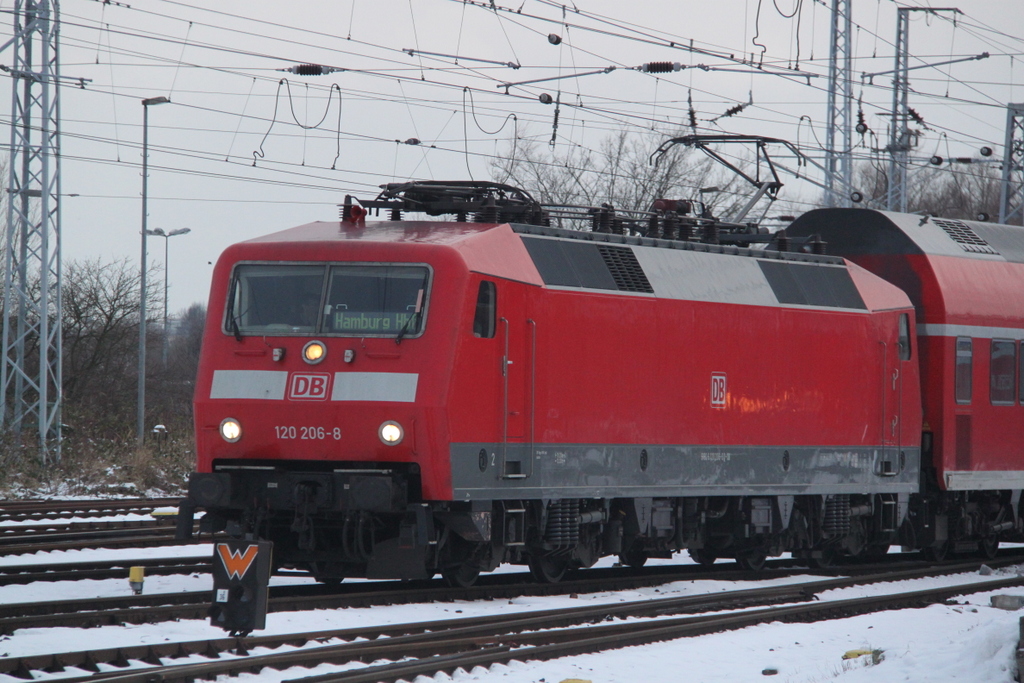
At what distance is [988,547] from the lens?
60.2 ft

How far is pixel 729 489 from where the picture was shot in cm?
1452

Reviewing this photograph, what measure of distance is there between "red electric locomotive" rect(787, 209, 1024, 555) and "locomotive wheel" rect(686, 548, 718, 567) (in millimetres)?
3234

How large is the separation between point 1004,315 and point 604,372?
7440 millimetres

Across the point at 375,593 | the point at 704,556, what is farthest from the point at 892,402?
the point at 375,593

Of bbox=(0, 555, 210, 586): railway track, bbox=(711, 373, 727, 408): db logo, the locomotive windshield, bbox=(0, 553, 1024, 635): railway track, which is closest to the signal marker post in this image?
bbox=(0, 553, 1024, 635): railway track

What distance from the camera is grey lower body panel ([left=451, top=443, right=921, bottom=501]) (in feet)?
39.0

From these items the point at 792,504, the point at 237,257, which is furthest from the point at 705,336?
the point at 237,257

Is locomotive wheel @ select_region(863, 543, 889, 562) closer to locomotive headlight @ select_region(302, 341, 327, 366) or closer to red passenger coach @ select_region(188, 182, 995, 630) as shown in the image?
red passenger coach @ select_region(188, 182, 995, 630)

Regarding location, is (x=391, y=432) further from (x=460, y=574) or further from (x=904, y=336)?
(x=904, y=336)

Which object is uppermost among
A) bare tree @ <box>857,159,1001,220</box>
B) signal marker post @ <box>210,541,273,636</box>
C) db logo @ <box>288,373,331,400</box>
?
bare tree @ <box>857,159,1001,220</box>

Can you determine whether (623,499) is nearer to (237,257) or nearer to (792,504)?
(792,504)

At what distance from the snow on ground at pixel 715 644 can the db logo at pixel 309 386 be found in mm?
1895

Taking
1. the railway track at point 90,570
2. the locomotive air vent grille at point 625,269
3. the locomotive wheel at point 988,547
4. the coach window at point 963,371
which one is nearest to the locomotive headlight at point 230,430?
the railway track at point 90,570

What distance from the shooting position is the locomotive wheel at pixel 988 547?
60.0 ft
